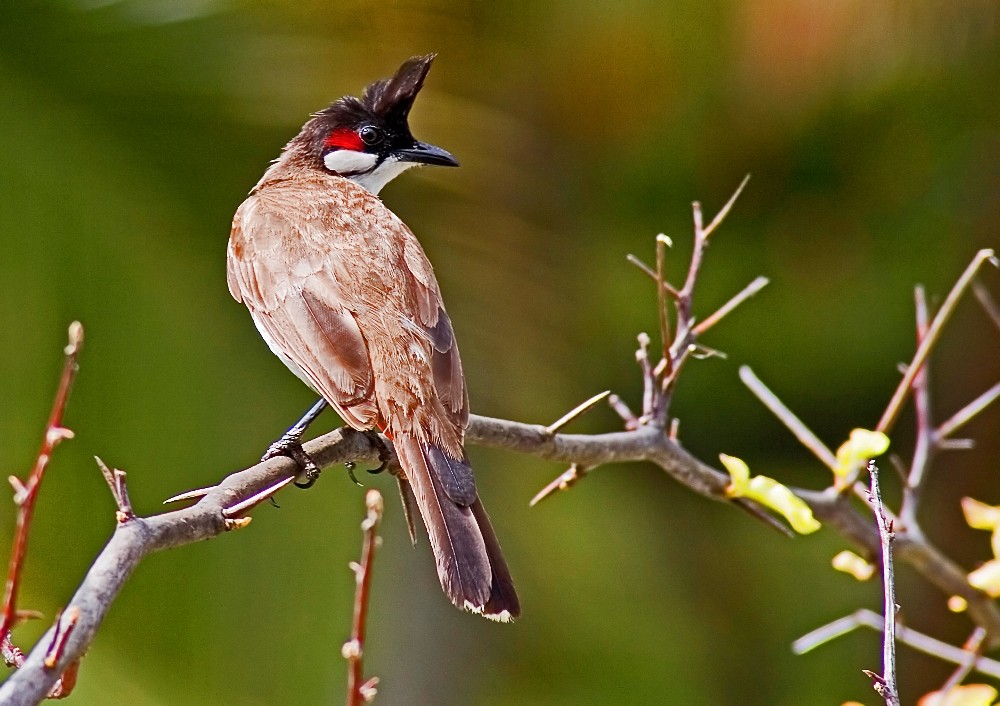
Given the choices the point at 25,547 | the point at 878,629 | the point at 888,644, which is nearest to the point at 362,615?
the point at 25,547

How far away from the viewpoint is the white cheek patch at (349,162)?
3.39m

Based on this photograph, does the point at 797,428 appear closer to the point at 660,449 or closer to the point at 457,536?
the point at 660,449

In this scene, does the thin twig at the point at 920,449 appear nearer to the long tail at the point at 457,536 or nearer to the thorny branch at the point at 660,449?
the thorny branch at the point at 660,449

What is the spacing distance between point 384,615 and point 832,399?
4.50 m

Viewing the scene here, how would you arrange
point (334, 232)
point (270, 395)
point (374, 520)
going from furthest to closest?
1. point (270, 395)
2. point (334, 232)
3. point (374, 520)

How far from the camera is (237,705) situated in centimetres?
619

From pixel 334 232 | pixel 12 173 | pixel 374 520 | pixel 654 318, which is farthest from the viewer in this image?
pixel 654 318

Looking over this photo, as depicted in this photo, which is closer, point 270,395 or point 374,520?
point 374,520

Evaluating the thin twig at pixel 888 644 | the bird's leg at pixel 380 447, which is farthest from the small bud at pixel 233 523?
the bird's leg at pixel 380 447

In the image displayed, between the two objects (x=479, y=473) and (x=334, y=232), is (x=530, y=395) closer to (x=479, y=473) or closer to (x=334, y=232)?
(x=479, y=473)

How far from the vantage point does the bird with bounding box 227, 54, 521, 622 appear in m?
2.11

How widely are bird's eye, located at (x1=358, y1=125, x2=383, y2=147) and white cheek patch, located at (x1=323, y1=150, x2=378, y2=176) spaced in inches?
1.4

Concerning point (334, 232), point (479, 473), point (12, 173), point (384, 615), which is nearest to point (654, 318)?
point (479, 473)

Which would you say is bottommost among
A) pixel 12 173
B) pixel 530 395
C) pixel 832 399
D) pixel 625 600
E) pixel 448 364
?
pixel 625 600
